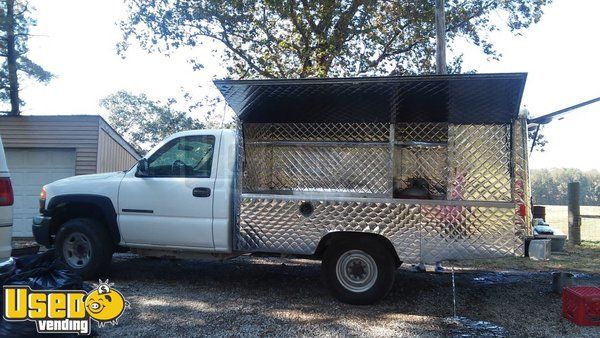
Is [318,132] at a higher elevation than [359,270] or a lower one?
higher

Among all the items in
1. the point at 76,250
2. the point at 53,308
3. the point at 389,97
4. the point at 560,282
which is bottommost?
the point at 560,282

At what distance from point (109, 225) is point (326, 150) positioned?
333cm

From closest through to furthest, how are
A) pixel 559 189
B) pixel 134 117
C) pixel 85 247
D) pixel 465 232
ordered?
pixel 465 232 < pixel 85 247 < pixel 559 189 < pixel 134 117

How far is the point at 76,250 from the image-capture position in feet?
21.0

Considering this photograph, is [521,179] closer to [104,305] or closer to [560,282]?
[560,282]

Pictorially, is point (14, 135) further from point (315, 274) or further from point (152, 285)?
point (315, 274)

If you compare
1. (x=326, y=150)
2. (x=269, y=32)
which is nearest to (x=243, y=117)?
(x=326, y=150)

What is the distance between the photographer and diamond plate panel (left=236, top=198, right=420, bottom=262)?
17.6ft

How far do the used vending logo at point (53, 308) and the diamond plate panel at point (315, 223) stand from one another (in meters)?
2.09

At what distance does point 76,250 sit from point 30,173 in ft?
22.6

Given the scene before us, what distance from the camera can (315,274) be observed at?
24.2 ft

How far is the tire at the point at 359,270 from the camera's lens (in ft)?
17.8

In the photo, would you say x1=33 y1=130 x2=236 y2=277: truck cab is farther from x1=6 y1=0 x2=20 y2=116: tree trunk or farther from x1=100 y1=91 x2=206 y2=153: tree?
x1=100 y1=91 x2=206 y2=153: tree

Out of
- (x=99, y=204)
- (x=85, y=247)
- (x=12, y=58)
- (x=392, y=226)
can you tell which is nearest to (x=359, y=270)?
(x=392, y=226)
